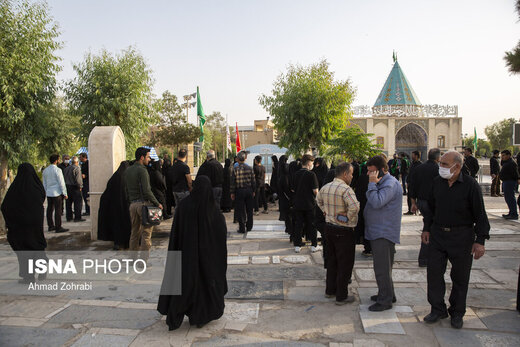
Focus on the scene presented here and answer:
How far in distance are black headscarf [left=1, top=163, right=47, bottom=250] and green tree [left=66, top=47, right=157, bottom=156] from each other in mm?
8356

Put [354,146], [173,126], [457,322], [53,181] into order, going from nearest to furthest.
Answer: [457,322]
[53,181]
[354,146]
[173,126]

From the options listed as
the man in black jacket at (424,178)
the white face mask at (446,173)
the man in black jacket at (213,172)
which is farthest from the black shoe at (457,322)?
the man in black jacket at (213,172)

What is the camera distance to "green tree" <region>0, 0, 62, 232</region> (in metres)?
8.00

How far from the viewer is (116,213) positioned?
22.9ft

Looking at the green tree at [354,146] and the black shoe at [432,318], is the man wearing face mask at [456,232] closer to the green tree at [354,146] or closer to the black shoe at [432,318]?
the black shoe at [432,318]

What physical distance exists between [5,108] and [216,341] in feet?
24.2

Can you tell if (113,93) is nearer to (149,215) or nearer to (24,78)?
(24,78)

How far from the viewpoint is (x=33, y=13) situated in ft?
27.6

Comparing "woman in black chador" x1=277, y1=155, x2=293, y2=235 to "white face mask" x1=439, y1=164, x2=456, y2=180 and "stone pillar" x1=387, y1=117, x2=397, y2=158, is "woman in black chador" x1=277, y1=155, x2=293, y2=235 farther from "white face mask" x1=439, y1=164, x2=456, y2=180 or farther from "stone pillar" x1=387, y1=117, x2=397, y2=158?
"stone pillar" x1=387, y1=117, x2=397, y2=158

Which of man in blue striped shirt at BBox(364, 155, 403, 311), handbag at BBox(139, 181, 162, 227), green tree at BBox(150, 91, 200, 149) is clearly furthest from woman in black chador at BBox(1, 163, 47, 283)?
green tree at BBox(150, 91, 200, 149)

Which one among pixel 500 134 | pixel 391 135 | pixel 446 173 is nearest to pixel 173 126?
pixel 391 135

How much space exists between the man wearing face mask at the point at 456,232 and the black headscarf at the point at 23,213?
520cm

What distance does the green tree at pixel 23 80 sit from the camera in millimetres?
7996

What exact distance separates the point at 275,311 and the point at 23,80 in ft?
24.3
